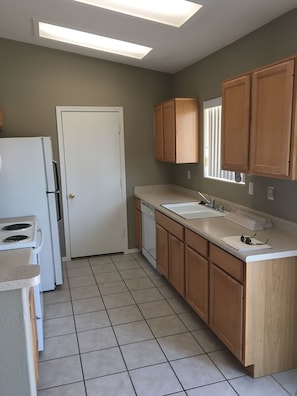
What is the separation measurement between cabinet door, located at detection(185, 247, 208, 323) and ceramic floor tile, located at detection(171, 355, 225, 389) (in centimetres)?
35

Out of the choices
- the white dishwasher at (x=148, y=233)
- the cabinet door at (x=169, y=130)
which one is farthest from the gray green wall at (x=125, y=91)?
the white dishwasher at (x=148, y=233)

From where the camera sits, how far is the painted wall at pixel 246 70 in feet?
8.09

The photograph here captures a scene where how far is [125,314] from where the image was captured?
314 centimetres

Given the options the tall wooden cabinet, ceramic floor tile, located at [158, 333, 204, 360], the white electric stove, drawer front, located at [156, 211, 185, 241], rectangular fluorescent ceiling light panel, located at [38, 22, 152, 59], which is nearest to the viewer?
the tall wooden cabinet

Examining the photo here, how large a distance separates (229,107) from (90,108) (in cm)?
234

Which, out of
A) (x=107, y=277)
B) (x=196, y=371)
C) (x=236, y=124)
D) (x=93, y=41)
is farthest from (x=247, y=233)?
(x=93, y=41)

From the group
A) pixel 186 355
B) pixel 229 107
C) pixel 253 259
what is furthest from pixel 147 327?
pixel 229 107

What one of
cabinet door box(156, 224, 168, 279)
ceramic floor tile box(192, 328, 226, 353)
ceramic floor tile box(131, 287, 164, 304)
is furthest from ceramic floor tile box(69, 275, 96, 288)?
ceramic floor tile box(192, 328, 226, 353)

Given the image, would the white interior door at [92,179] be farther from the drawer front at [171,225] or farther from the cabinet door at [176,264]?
the cabinet door at [176,264]

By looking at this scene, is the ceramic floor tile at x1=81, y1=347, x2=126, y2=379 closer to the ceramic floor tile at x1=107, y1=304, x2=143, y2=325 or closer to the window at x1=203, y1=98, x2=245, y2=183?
the ceramic floor tile at x1=107, y1=304, x2=143, y2=325

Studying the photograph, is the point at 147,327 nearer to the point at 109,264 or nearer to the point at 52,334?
the point at 52,334

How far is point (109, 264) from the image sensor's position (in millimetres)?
4488

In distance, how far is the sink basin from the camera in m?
3.29

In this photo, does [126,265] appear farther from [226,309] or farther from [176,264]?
[226,309]
